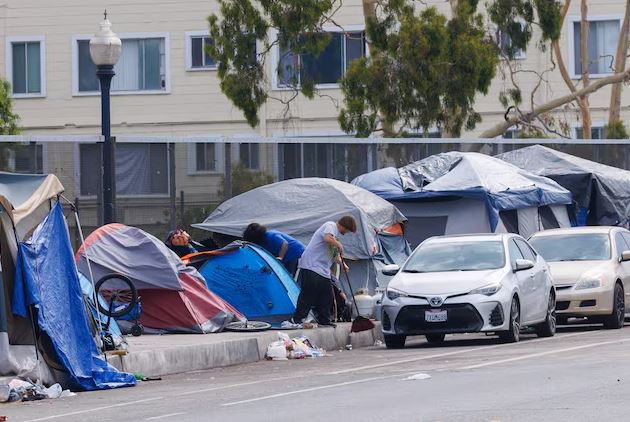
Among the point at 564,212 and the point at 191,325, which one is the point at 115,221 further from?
the point at 564,212

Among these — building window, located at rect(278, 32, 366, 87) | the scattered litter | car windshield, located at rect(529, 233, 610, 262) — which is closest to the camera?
the scattered litter

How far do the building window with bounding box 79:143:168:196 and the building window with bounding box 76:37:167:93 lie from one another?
21.0m

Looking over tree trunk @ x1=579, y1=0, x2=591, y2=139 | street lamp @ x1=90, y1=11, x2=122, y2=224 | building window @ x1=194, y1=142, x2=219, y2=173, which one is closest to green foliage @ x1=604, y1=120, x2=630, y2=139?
tree trunk @ x1=579, y1=0, x2=591, y2=139

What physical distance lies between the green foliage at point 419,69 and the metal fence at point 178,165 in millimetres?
4884

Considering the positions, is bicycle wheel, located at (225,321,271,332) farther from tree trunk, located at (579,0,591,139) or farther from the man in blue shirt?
tree trunk, located at (579,0,591,139)

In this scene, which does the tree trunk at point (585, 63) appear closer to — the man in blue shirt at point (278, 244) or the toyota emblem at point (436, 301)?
the man in blue shirt at point (278, 244)

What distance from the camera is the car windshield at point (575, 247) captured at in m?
23.8

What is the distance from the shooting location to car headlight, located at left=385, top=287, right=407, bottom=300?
2016 centimetres

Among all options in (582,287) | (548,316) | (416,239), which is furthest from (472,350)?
(416,239)

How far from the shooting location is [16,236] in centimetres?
1611

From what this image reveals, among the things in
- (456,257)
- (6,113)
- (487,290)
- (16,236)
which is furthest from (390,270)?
(6,113)

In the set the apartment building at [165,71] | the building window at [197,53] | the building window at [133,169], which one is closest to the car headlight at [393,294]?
the building window at [133,169]

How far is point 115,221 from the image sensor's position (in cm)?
2367

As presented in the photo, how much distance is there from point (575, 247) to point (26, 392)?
37.9 ft
